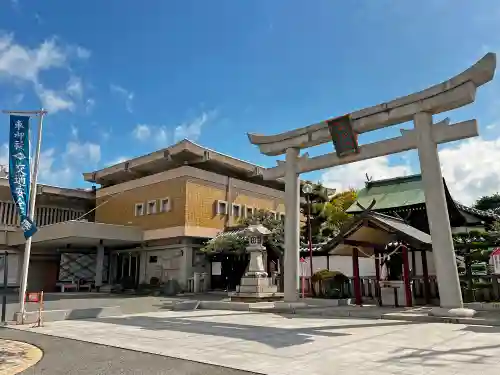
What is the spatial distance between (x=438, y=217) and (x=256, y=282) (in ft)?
29.9

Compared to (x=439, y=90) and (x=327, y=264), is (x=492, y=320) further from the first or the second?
(x=327, y=264)

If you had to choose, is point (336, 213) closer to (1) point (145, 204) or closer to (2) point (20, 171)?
(1) point (145, 204)

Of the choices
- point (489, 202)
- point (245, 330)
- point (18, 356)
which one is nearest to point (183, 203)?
point (245, 330)

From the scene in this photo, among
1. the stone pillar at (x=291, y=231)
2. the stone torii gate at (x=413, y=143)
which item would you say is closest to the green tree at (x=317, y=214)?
the stone pillar at (x=291, y=231)

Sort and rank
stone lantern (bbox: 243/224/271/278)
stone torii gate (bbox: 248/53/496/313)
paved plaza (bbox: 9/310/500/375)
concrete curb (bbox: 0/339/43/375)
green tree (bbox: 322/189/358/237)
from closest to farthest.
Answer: paved plaza (bbox: 9/310/500/375) → concrete curb (bbox: 0/339/43/375) → stone torii gate (bbox: 248/53/496/313) → stone lantern (bbox: 243/224/271/278) → green tree (bbox: 322/189/358/237)

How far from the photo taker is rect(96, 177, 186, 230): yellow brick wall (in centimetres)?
2788

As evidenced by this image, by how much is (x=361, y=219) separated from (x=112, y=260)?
1037 inches

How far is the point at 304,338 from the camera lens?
28.3ft

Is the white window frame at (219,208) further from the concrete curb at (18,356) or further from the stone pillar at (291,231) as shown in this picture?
the concrete curb at (18,356)

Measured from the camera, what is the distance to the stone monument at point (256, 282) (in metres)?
17.9

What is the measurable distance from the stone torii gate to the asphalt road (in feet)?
26.2

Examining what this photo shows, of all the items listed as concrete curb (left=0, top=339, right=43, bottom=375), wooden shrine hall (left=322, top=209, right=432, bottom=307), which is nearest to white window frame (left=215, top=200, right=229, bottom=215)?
wooden shrine hall (left=322, top=209, right=432, bottom=307)

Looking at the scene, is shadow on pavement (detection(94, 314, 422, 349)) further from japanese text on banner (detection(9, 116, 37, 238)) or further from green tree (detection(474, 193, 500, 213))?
green tree (detection(474, 193, 500, 213))

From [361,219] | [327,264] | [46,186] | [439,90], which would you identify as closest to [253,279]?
[327,264]
